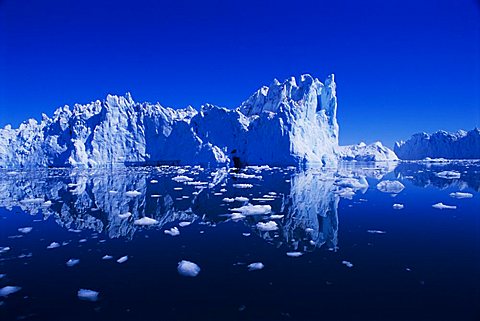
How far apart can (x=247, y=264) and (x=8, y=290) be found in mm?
3911

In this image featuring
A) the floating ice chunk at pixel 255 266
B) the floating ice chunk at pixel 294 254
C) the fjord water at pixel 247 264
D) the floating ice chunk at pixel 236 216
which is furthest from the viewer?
the floating ice chunk at pixel 236 216

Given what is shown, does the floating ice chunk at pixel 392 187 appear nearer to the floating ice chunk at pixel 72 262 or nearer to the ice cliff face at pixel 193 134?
the floating ice chunk at pixel 72 262

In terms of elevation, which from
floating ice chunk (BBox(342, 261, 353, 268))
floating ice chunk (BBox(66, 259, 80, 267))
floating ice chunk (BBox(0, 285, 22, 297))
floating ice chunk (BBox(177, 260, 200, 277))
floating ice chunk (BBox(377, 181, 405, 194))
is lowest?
floating ice chunk (BBox(0, 285, 22, 297))

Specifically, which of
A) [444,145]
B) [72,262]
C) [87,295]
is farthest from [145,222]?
[444,145]

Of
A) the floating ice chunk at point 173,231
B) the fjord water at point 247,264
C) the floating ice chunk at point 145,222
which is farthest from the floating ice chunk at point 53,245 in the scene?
the floating ice chunk at point 173,231

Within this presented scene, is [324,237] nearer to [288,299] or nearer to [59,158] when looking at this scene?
[288,299]

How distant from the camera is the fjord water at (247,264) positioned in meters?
4.08

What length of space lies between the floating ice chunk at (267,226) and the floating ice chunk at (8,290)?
5342mm

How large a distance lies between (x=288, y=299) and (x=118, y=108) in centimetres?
5784

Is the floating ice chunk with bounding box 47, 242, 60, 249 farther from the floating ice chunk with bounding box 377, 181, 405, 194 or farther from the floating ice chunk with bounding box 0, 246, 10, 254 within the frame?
the floating ice chunk with bounding box 377, 181, 405, 194

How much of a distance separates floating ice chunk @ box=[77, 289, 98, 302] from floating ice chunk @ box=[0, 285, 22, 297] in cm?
105

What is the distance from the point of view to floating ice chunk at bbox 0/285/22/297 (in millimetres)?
4543

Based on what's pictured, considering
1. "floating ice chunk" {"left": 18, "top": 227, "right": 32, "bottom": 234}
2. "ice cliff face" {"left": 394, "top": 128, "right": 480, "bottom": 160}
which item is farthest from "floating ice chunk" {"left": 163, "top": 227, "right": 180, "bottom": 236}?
"ice cliff face" {"left": 394, "top": 128, "right": 480, "bottom": 160}

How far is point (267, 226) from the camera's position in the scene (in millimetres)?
8172
